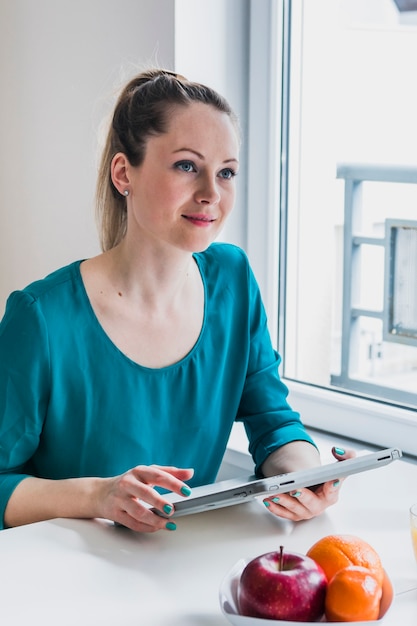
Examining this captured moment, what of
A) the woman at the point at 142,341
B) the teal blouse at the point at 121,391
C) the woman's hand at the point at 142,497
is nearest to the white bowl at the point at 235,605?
the woman's hand at the point at 142,497

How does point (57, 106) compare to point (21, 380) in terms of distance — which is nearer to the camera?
point (21, 380)

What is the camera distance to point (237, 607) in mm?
981

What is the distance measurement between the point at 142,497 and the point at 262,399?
1.54 ft

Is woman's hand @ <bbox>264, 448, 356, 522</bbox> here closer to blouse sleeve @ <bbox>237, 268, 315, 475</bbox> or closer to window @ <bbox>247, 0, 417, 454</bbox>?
blouse sleeve @ <bbox>237, 268, 315, 475</bbox>

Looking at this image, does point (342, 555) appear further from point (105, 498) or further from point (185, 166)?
point (185, 166)

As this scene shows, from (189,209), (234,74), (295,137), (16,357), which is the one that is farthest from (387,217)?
(16,357)

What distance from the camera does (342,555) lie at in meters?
1.04

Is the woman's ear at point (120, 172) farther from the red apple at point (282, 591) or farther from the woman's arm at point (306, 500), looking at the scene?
the red apple at point (282, 591)

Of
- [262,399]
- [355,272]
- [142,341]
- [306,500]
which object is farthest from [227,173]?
[355,272]

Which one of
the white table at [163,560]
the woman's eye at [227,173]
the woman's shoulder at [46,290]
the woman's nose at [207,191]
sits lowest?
the white table at [163,560]

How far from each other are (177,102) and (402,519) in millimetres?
717

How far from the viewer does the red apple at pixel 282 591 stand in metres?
0.94

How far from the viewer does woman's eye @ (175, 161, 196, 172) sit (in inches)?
55.5

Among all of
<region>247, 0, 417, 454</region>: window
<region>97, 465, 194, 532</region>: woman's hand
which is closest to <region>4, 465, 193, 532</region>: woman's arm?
<region>97, 465, 194, 532</region>: woman's hand
